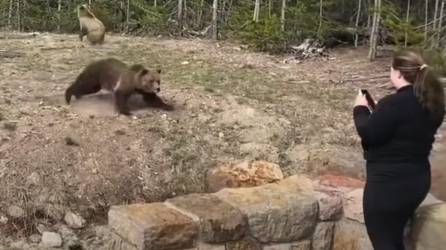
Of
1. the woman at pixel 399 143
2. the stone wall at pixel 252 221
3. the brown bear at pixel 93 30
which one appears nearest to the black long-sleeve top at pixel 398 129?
the woman at pixel 399 143

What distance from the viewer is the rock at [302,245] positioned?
14.0 ft

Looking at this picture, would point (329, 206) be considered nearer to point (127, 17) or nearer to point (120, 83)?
point (120, 83)

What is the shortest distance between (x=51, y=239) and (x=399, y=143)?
3.11 m

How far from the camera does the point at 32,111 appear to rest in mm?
7055

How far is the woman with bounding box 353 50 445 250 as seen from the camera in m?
3.47

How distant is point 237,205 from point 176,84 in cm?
435

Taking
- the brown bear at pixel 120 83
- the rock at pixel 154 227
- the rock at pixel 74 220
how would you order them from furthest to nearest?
the brown bear at pixel 120 83
the rock at pixel 74 220
the rock at pixel 154 227

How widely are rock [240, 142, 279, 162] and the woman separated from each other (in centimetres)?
318

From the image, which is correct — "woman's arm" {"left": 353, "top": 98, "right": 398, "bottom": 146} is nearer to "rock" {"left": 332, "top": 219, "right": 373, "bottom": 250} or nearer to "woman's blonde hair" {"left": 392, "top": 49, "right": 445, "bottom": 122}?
"woman's blonde hair" {"left": 392, "top": 49, "right": 445, "bottom": 122}

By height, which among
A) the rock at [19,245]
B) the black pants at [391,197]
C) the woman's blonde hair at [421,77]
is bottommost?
the rock at [19,245]

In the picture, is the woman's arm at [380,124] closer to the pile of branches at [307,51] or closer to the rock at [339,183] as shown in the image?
the rock at [339,183]

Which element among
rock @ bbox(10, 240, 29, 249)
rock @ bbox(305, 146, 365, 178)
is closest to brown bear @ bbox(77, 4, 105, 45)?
rock @ bbox(305, 146, 365, 178)

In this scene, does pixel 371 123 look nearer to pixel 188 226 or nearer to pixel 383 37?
pixel 188 226

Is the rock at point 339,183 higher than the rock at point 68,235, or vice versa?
the rock at point 339,183
